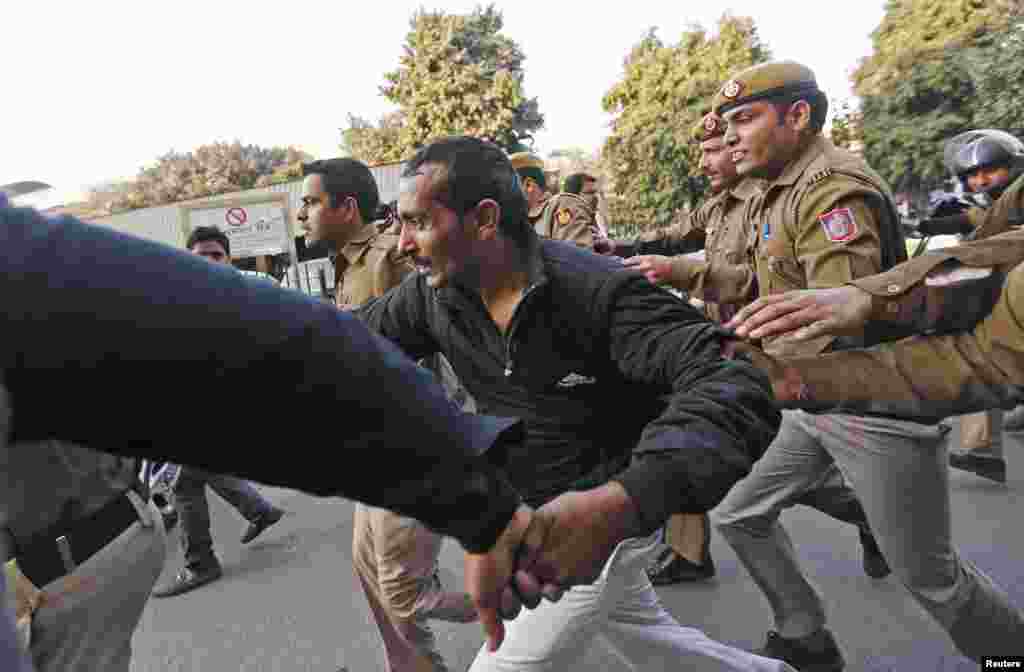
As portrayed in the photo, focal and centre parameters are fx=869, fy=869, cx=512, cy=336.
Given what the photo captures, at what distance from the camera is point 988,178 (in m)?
5.18

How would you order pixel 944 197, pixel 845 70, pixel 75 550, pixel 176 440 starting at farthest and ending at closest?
pixel 845 70 < pixel 944 197 < pixel 75 550 < pixel 176 440

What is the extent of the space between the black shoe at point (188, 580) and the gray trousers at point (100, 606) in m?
2.63

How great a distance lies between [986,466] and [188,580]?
4.53 meters

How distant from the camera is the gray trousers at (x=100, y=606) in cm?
191

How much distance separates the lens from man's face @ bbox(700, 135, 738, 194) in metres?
4.29

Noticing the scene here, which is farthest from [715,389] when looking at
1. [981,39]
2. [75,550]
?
[981,39]

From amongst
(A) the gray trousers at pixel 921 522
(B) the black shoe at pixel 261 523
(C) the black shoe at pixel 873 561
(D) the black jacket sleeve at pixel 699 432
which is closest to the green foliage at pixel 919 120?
(C) the black shoe at pixel 873 561

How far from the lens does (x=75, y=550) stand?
1.94 metres

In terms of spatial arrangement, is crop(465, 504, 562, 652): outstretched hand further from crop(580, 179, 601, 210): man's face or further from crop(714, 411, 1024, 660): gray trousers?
crop(580, 179, 601, 210): man's face

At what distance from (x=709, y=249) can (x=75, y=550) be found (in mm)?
3142

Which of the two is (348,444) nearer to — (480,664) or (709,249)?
(480,664)

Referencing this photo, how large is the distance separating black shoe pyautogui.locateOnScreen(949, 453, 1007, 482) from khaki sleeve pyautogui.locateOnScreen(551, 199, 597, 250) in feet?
8.37

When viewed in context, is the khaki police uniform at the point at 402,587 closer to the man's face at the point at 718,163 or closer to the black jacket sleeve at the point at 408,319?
the black jacket sleeve at the point at 408,319

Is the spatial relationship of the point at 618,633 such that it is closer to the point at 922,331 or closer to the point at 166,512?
the point at 922,331
